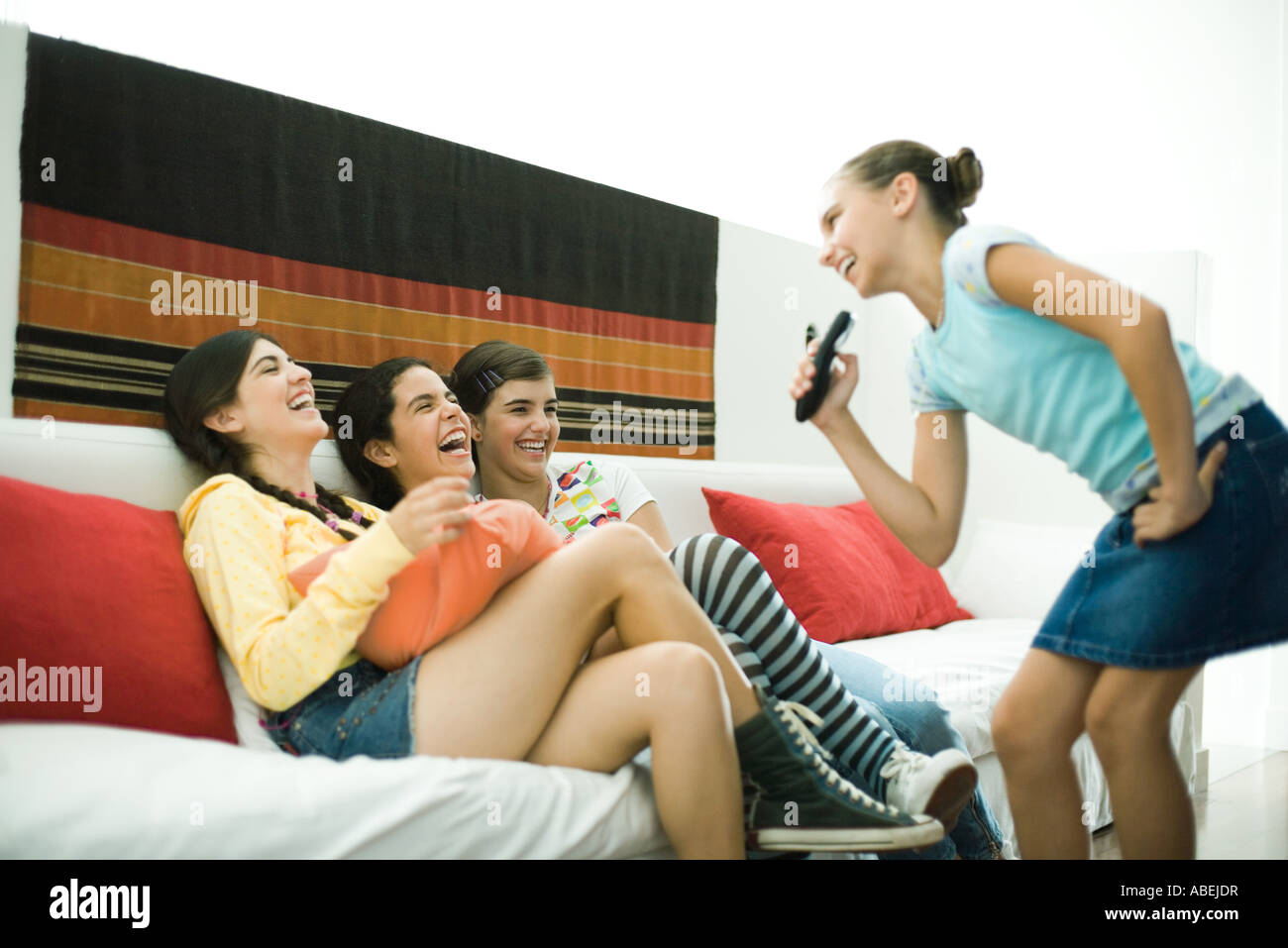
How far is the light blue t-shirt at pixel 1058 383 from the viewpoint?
1012 mm

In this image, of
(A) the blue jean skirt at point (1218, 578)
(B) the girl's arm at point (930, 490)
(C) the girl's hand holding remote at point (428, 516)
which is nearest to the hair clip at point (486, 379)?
(C) the girl's hand holding remote at point (428, 516)

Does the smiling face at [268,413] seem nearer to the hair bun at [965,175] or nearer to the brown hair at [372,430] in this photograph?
the brown hair at [372,430]

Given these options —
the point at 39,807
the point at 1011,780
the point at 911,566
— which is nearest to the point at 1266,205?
the point at 911,566

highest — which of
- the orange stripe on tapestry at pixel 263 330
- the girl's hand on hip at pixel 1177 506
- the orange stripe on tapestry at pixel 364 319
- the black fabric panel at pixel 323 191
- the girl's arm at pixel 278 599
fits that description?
the black fabric panel at pixel 323 191

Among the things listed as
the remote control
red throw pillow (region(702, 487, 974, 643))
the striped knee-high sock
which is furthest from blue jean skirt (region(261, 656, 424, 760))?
red throw pillow (region(702, 487, 974, 643))

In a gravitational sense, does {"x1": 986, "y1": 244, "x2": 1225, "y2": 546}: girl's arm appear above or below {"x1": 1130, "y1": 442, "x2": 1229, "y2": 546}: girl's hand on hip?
above

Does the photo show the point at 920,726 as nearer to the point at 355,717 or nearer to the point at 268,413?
the point at 355,717

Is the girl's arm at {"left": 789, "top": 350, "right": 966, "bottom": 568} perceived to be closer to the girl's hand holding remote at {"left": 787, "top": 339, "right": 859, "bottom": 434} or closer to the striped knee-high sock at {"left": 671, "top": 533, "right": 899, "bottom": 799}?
the girl's hand holding remote at {"left": 787, "top": 339, "right": 859, "bottom": 434}

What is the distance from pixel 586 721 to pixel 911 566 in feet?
4.64

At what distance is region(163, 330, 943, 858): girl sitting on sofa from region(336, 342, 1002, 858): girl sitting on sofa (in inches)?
4.5

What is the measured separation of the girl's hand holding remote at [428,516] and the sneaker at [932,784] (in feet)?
2.01

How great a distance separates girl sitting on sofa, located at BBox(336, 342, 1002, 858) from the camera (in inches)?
51.9

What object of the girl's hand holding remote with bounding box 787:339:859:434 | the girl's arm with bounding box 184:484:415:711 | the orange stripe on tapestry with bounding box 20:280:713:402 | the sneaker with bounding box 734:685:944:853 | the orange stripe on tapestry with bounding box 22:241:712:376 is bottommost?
the sneaker with bounding box 734:685:944:853
